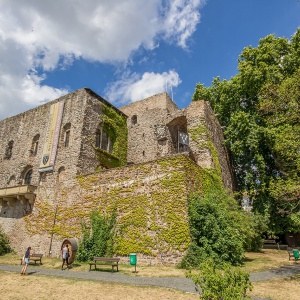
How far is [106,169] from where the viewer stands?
16391 millimetres

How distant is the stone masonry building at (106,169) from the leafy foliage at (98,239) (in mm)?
494

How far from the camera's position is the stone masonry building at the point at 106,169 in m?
12.6

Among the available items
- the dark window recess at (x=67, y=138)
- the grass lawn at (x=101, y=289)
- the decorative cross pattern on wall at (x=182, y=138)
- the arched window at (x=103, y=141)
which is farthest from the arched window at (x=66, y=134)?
the grass lawn at (x=101, y=289)

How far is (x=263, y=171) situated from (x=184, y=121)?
26.4ft

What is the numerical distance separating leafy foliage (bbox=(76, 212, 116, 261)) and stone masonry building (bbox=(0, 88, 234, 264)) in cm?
49

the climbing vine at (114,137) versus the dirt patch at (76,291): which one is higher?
the climbing vine at (114,137)

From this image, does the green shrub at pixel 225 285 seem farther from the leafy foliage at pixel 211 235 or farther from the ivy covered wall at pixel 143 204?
the ivy covered wall at pixel 143 204

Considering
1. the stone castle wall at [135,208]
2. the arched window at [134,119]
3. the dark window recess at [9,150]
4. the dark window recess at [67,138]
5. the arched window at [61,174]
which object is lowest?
the stone castle wall at [135,208]

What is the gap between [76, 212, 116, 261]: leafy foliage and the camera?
13.2m

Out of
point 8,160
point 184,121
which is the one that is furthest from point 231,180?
point 8,160

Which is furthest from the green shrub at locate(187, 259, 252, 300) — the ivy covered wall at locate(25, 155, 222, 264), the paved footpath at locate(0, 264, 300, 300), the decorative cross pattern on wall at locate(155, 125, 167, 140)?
the decorative cross pattern on wall at locate(155, 125, 167, 140)

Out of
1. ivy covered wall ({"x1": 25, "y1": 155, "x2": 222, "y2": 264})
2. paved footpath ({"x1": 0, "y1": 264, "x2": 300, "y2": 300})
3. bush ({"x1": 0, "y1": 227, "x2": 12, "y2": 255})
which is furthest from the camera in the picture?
bush ({"x1": 0, "y1": 227, "x2": 12, "y2": 255})

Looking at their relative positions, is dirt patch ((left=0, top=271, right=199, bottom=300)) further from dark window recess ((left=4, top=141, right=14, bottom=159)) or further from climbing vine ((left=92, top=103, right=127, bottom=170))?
dark window recess ((left=4, top=141, right=14, bottom=159))

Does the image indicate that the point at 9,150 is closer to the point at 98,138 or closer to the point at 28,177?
the point at 28,177
